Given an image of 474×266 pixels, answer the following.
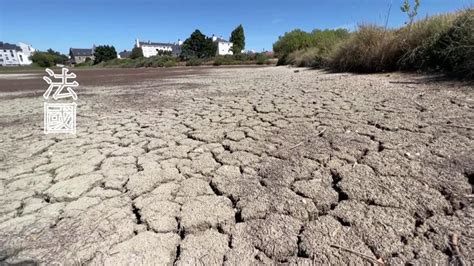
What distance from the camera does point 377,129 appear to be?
2.04 metres

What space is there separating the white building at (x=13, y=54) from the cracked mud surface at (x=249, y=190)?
8114 centimetres

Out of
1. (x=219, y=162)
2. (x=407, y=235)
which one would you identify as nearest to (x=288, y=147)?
(x=219, y=162)

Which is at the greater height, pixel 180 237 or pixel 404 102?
pixel 404 102

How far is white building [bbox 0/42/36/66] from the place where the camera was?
59.6m

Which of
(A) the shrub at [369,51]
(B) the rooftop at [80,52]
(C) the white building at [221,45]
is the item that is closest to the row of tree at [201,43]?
(C) the white building at [221,45]

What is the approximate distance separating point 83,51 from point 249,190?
8961cm

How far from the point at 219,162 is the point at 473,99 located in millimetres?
2975

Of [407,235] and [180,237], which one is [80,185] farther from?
[407,235]

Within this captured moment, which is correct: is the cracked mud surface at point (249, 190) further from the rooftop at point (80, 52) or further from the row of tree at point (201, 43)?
the rooftop at point (80, 52)

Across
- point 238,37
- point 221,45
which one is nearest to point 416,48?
point 238,37

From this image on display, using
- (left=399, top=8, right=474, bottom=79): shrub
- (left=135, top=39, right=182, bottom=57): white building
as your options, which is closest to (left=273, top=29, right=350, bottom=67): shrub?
(left=399, top=8, right=474, bottom=79): shrub

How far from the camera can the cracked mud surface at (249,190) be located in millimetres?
944

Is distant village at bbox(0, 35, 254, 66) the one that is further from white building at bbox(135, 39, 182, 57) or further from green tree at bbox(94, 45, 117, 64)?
green tree at bbox(94, 45, 117, 64)

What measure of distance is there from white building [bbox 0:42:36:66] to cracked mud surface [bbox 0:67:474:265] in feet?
266
